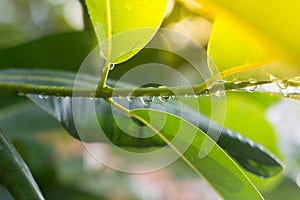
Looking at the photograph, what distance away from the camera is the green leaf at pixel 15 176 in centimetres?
69

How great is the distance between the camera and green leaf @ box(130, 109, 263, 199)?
59cm

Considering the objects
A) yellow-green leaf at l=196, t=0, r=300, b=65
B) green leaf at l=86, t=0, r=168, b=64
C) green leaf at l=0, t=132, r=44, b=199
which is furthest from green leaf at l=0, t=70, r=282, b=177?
yellow-green leaf at l=196, t=0, r=300, b=65

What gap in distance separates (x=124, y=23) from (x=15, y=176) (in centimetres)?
25

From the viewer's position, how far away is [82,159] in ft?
5.68

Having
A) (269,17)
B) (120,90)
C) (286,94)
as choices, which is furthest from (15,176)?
(269,17)

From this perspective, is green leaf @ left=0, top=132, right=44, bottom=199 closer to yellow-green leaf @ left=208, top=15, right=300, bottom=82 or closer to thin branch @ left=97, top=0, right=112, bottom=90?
thin branch @ left=97, top=0, right=112, bottom=90

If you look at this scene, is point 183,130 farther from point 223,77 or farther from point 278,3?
point 278,3

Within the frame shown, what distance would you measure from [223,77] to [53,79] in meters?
0.50

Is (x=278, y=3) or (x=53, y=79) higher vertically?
(x=278, y=3)

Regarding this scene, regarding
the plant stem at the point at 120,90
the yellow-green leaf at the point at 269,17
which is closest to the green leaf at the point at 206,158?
the plant stem at the point at 120,90

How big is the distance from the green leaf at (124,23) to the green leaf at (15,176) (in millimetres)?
197

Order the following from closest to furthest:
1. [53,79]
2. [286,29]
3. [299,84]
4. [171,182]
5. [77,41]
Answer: [286,29], [299,84], [53,79], [77,41], [171,182]

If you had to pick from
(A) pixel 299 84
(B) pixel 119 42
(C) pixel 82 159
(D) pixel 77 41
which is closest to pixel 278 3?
(A) pixel 299 84

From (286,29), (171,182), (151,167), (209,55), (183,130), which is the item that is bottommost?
(171,182)
